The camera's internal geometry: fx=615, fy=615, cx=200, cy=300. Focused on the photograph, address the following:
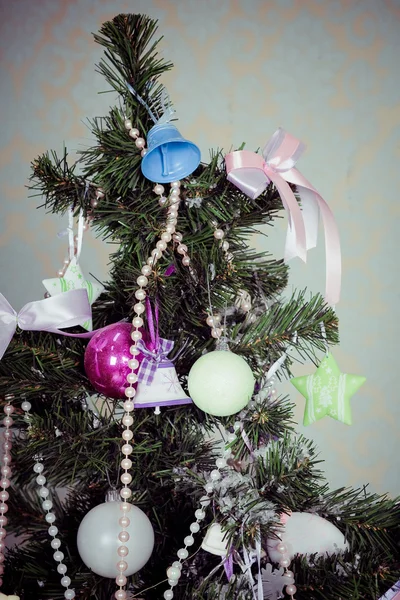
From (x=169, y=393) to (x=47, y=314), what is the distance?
0.50ft

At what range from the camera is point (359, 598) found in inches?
22.5

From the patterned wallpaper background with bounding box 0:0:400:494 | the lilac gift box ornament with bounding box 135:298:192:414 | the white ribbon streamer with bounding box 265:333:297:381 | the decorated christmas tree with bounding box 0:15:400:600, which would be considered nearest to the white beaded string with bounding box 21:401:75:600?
the decorated christmas tree with bounding box 0:15:400:600

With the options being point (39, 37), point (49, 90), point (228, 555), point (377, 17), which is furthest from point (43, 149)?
point (228, 555)

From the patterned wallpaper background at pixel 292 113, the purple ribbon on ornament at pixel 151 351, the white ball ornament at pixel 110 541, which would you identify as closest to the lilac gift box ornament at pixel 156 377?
the purple ribbon on ornament at pixel 151 351

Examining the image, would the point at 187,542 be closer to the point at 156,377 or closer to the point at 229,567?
the point at 229,567

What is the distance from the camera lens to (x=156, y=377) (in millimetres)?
620

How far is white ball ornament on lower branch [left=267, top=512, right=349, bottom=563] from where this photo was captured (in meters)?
0.63

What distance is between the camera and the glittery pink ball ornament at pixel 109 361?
619 mm

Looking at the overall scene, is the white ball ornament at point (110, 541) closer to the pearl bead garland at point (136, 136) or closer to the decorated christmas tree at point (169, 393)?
the decorated christmas tree at point (169, 393)

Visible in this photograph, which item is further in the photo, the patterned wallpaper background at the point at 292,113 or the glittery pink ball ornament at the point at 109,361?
the patterned wallpaper background at the point at 292,113

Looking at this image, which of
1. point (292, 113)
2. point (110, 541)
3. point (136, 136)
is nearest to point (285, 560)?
point (110, 541)

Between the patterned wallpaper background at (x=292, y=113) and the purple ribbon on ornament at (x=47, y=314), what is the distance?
93cm

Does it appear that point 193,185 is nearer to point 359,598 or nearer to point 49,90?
point 359,598

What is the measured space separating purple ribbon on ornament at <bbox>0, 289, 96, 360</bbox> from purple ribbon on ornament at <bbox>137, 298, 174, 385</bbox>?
73mm
